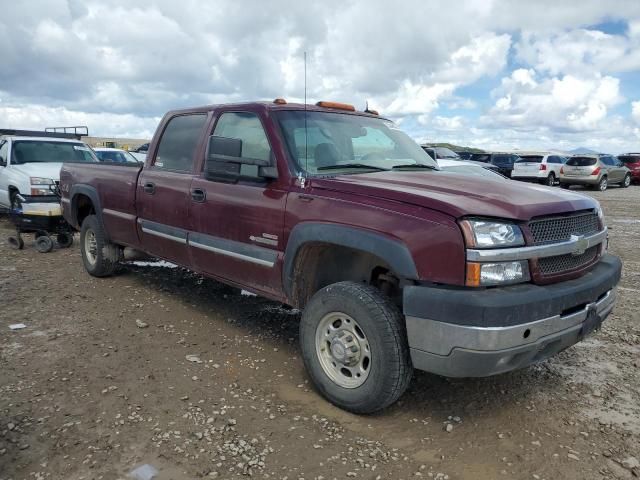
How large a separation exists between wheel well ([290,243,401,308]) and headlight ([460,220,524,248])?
2.50ft

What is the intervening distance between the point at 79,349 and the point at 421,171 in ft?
10.1

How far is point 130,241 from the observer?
5.60 meters

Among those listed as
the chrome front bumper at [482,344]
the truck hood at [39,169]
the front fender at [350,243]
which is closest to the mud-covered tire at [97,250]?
the truck hood at [39,169]

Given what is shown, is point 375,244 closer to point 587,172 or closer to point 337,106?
point 337,106

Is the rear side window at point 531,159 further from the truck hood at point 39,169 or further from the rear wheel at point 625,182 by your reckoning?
the truck hood at point 39,169

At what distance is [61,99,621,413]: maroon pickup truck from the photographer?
2.80 meters

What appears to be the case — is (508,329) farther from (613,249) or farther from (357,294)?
(613,249)

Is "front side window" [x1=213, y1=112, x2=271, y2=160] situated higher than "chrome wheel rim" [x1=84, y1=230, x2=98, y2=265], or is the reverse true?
"front side window" [x1=213, y1=112, x2=271, y2=160]

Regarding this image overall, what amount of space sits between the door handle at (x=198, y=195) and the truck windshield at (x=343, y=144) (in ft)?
3.03

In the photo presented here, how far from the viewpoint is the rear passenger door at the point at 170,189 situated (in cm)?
469

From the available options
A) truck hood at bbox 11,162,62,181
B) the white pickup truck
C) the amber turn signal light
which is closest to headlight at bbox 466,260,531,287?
the amber turn signal light

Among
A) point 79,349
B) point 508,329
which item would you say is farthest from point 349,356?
point 79,349

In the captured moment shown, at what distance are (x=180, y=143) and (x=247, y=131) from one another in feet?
3.52

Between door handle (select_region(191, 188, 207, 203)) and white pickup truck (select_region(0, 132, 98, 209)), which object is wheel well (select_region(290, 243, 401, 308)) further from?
white pickup truck (select_region(0, 132, 98, 209))
